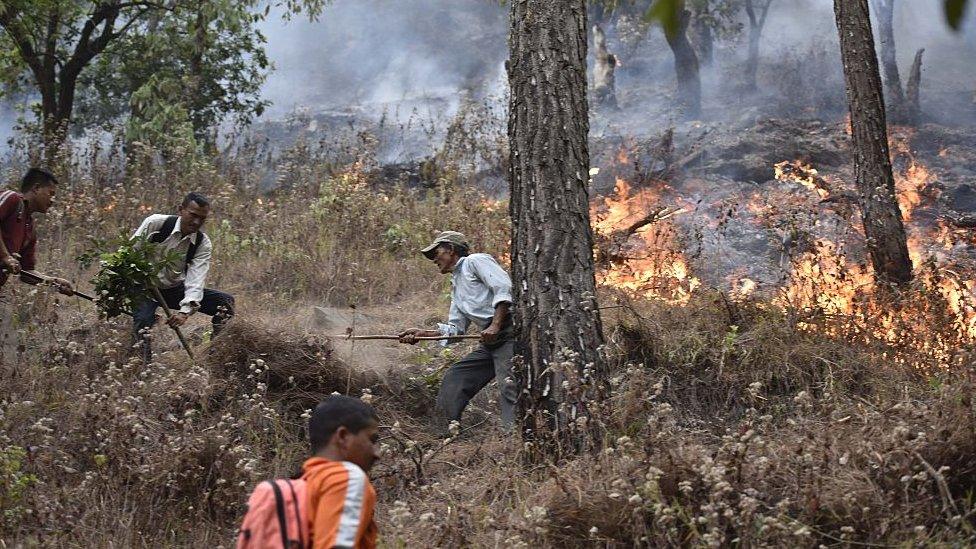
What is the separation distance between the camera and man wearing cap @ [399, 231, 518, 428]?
647 centimetres

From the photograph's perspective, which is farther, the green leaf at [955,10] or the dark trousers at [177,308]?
the dark trousers at [177,308]

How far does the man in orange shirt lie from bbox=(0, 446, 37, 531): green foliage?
2.35m

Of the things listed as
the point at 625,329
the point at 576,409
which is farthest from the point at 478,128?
the point at 576,409

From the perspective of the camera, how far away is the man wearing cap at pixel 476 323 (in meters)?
6.47

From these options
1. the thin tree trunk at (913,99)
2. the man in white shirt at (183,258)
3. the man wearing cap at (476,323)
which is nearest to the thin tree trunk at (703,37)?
the thin tree trunk at (913,99)

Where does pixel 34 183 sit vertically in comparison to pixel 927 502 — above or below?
above

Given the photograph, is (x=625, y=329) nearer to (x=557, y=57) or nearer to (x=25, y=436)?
(x=557, y=57)

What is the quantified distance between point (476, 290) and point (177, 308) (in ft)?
7.73

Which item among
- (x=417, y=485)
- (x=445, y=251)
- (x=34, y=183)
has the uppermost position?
(x=34, y=183)

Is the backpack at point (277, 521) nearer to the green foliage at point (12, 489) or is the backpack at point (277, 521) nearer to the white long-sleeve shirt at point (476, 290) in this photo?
the green foliage at point (12, 489)

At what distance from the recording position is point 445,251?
22.5 ft

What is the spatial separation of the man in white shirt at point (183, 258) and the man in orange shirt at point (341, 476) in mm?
3988

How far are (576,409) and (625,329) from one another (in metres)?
2.12

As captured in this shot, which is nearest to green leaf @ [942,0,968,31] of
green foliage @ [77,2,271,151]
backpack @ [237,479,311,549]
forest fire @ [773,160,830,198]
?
backpack @ [237,479,311,549]
